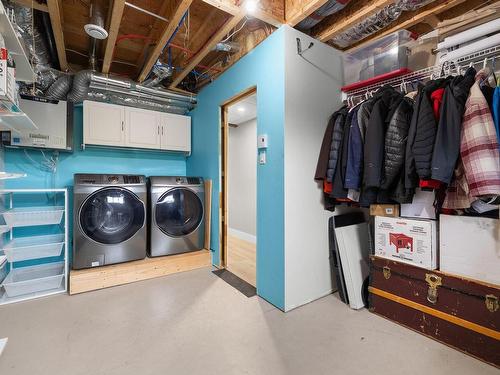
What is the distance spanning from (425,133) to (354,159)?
1.60 feet

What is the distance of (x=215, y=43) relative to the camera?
2318 mm

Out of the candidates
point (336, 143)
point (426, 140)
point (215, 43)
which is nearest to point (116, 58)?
point (215, 43)

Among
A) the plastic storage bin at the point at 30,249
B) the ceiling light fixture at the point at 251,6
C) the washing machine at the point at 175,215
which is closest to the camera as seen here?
the ceiling light fixture at the point at 251,6

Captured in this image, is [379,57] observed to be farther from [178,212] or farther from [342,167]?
[178,212]

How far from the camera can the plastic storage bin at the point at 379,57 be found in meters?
1.98

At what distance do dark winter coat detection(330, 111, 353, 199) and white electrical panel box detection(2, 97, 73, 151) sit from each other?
2.81 meters

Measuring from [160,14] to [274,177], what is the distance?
1913 millimetres

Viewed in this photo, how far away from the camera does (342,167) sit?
2.04m

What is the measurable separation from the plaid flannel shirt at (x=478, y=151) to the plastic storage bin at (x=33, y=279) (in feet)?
10.9

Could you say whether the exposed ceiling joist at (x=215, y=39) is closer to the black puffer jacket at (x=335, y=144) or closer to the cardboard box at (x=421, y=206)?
the black puffer jacket at (x=335, y=144)

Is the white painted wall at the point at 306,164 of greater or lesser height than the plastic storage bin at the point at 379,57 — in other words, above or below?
below

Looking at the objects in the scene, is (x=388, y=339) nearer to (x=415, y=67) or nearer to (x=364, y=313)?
(x=364, y=313)

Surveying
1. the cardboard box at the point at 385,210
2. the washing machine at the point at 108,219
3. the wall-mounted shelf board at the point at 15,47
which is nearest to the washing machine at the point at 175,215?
the washing machine at the point at 108,219

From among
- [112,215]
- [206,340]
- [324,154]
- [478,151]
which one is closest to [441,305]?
[478,151]
